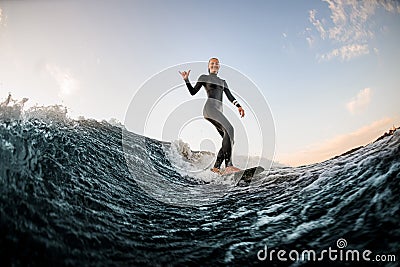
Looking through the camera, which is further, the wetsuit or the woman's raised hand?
the wetsuit

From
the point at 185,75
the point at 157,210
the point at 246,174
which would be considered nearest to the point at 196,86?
the point at 185,75

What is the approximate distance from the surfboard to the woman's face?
298 centimetres

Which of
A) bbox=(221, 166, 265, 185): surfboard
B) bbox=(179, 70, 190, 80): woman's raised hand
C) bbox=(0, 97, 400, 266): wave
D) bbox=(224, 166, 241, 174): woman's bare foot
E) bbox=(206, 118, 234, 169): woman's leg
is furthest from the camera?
bbox=(221, 166, 265, 185): surfboard

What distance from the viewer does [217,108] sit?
24.6 feet

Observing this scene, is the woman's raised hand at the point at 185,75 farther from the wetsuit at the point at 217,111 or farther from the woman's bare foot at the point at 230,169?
the woman's bare foot at the point at 230,169

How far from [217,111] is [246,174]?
2.14 meters

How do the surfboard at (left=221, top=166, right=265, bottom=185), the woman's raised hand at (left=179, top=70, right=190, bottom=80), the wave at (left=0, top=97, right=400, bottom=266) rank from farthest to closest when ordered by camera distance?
the surfboard at (left=221, top=166, right=265, bottom=185), the woman's raised hand at (left=179, top=70, right=190, bottom=80), the wave at (left=0, top=97, right=400, bottom=266)

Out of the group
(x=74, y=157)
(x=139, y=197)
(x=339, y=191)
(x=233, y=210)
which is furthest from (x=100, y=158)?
(x=339, y=191)

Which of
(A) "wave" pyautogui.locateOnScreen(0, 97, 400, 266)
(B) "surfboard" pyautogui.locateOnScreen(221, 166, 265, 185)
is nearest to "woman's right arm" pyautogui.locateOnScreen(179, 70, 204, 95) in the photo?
(B) "surfboard" pyautogui.locateOnScreen(221, 166, 265, 185)

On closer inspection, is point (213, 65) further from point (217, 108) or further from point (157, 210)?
point (157, 210)

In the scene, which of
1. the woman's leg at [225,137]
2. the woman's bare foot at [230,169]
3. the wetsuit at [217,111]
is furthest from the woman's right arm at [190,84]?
the woman's bare foot at [230,169]

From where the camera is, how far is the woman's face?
766 cm

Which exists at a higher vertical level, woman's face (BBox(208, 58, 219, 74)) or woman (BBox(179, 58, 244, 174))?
woman's face (BBox(208, 58, 219, 74))

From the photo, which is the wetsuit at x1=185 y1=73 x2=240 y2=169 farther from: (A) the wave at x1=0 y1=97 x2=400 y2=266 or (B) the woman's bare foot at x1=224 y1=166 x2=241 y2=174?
(A) the wave at x1=0 y1=97 x2=400 y2=266
